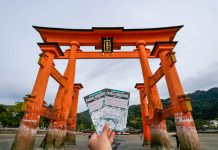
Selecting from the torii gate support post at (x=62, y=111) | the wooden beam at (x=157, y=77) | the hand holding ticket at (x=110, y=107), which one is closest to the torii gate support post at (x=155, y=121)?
the wooden beam at (x=157, y=77)

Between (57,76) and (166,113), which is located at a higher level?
(57,76)

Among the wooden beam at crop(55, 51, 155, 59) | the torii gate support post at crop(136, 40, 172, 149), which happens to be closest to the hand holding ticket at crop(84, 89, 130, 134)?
the torii gate support post at crop(136, 40, 172, 149)

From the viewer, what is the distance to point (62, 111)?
362 inches

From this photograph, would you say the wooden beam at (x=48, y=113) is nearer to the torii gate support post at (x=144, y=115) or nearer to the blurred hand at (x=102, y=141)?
the torii gate support post at (x=144, y=115)

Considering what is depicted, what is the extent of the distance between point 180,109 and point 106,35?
6.37m

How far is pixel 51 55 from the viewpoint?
956cm

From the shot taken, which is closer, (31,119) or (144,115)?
(31,119)

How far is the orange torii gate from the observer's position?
24.4ft

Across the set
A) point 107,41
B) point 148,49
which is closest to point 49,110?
point 107,41

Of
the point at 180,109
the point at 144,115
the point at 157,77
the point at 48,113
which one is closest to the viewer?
the point at 180,109

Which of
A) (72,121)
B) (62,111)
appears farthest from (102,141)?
(72,121)

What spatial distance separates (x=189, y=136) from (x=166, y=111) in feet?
5.29

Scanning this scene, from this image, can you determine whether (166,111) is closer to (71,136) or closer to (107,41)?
(107,41)

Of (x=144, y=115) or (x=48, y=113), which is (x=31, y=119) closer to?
(x=48, y=113)
